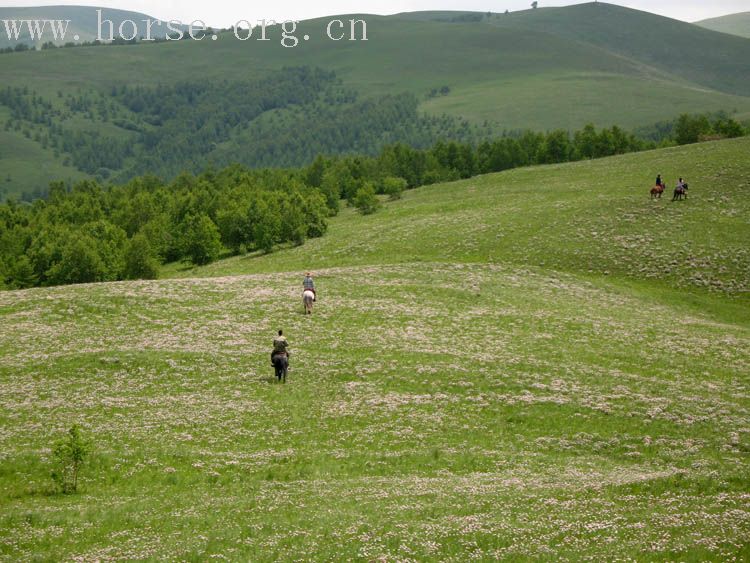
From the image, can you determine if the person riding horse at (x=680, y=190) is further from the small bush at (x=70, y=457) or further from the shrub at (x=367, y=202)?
the small bush at (x=70, y=457)

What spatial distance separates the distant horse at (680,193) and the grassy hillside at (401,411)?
774cm

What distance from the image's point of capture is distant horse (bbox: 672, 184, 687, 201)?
72.5 meters

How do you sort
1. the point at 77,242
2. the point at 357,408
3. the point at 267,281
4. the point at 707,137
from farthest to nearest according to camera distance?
the point at 707,137 < the point at 77,242 < the point at 267,281 < the point at 357,408

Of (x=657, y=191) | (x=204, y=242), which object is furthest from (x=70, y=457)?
(x=204, y=242)

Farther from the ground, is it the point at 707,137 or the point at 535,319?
the point at 707,137

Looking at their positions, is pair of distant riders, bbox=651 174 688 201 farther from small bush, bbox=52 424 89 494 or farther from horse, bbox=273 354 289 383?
small bush, bbox=52 424 89 494

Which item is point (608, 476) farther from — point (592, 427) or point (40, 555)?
point (40, 555)

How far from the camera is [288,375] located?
35.1m

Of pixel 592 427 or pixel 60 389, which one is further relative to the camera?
pixel 60 389

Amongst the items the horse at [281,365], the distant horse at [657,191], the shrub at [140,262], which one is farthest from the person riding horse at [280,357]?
the shrub at [140,262]

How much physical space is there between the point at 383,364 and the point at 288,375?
5001 mm

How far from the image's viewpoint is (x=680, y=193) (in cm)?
7294

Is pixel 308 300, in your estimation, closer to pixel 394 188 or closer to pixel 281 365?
pixel 281 365

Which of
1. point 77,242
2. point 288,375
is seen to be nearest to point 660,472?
point 288,375
